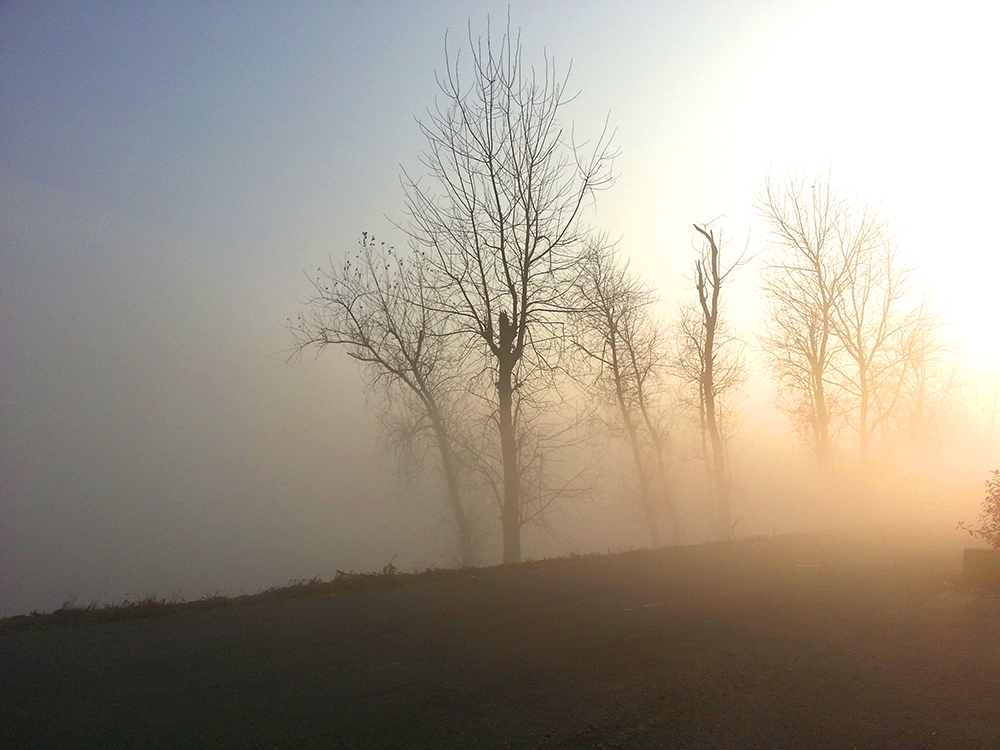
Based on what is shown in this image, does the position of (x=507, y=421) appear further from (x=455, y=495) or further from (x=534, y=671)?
(x=455, y=495)

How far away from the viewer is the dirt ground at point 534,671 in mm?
3820

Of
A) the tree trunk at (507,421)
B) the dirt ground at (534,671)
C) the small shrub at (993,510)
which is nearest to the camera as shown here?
the dirt ground at (534,671)

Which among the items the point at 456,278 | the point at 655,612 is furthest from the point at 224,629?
the point at 456,278

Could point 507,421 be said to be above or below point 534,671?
above

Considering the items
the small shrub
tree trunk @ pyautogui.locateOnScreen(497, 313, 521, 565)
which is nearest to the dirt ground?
the small shrub

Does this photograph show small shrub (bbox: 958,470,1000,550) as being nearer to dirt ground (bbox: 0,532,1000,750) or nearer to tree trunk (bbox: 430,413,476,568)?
dirt ground (bbox: 0,532,1000,750)

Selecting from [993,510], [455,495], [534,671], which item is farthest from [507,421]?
[455,495]

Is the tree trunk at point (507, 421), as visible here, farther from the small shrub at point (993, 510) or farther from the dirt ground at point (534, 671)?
the small shrub at point (993, 510)

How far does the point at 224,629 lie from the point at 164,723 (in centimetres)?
256

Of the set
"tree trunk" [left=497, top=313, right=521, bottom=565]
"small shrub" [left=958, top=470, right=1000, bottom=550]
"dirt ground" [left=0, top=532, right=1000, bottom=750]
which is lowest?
"dirt ground" [left=0, top=532, right=1000, bottom=750]

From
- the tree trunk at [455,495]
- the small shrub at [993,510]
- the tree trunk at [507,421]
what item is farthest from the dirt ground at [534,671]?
the tree trunk at [455,495]

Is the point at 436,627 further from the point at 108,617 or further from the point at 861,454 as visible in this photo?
the point at 861,454

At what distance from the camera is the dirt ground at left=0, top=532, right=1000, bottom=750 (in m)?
3.82

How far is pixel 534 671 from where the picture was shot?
15.8ft
